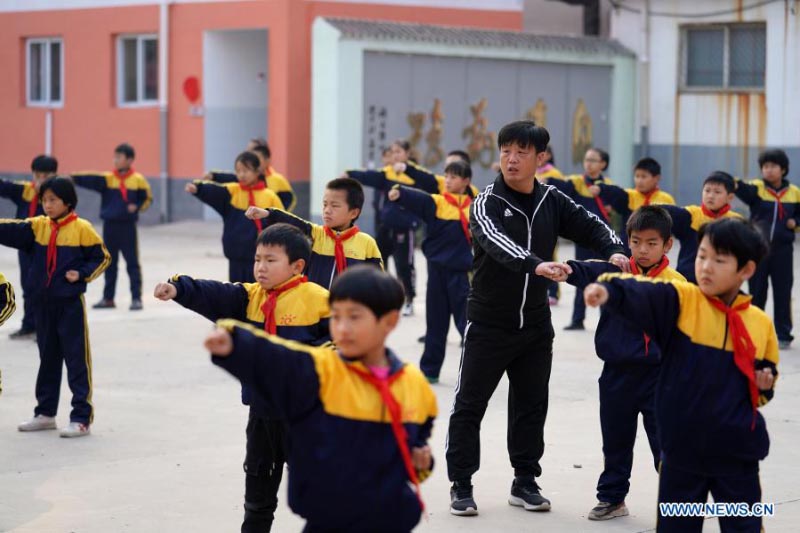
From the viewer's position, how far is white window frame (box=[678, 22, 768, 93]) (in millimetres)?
20281

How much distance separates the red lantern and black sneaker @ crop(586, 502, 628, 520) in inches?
654

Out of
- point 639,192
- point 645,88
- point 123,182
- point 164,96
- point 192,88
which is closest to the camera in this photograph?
point 639,192

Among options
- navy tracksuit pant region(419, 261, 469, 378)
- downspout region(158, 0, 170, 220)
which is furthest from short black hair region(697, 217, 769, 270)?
downspout region(158, 0, 170, 220)

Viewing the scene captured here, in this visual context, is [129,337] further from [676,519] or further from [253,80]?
[253,80]

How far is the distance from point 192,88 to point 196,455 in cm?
1514

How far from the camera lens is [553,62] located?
21.0 m

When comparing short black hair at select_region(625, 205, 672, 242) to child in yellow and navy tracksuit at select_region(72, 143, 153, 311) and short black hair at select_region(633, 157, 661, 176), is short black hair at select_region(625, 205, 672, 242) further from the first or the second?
child in yellow and navy tracksuit at select_region(72, 143, 153, 311)

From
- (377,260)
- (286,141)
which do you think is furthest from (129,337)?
(286,141)

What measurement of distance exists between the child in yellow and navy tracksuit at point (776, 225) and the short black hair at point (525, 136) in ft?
18.7

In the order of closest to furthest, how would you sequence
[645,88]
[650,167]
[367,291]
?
1. [367,291]
2. [650,167]
3. [645,88]

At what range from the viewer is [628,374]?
5.93 m

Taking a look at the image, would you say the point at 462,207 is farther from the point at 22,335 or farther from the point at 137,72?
the point at 137,72

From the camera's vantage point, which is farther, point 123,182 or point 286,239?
point 123,182

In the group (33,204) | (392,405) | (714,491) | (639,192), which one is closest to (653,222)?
(714,491)
